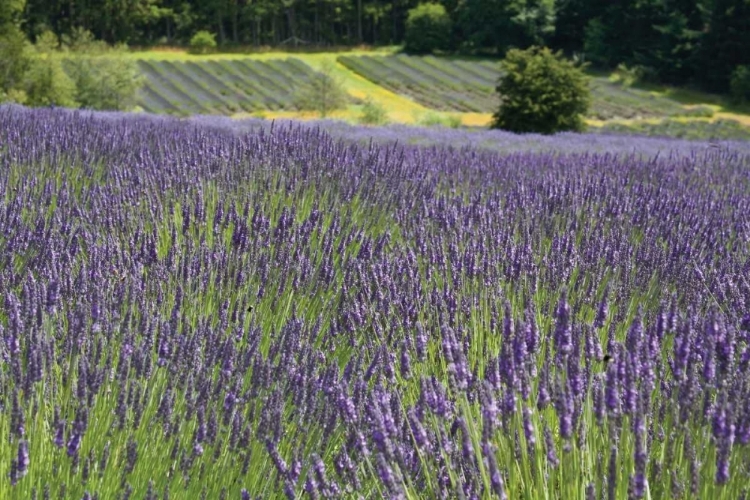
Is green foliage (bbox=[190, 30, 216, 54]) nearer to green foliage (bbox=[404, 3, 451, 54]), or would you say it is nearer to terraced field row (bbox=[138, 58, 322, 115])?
terraced field row (bbox=[138, 58, 322, 115])

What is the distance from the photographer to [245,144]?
6117 millimetres

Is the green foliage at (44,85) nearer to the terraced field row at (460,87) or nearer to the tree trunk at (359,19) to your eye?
the terraced field row at (460,87)

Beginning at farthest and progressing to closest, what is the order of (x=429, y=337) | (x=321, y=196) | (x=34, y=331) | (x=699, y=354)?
(x=321, y=196) < (x=429, y=337) < (x=699, y=354) < (x=34, y=331)

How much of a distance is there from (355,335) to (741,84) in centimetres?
4134

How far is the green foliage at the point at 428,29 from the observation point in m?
53.6

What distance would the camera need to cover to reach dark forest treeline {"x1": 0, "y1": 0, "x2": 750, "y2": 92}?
42.7m

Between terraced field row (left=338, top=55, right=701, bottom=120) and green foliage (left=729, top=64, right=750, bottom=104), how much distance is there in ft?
8.86

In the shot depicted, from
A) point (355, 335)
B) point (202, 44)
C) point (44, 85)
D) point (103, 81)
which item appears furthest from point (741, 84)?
point (355, 335)

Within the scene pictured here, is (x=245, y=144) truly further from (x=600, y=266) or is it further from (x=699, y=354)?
(x=699, y=354)

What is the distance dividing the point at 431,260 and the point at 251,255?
2.43 ft

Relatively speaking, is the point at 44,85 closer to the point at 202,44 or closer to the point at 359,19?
the point at 202,44

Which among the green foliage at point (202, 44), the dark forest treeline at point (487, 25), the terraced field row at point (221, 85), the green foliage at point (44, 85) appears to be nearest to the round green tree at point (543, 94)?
the green foliage at point (44, 85)

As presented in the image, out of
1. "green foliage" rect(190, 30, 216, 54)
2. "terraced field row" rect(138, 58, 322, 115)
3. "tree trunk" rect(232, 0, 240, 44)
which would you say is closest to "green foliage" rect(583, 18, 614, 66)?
"terraced field row" rect(138, 58, 322, 115)

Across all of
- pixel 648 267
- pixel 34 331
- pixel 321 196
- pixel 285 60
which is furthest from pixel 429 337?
pixel 285 60
